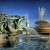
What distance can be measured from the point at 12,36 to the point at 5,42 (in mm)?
555

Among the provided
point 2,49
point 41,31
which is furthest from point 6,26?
point 41,31

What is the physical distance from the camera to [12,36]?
29.6 ft

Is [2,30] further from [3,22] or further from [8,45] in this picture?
[8,45]

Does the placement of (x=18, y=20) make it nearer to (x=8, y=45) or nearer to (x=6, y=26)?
(x=6, y=26)

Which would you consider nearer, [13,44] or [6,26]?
[13,44]

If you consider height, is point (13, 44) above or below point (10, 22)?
below

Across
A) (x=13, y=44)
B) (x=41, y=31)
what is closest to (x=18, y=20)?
(x=13, y=44)

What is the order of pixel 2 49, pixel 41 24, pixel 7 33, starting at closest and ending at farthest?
pixel 2 49 < pixel 7 33 < pixel 41 24

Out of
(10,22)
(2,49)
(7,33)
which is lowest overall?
(2,49)

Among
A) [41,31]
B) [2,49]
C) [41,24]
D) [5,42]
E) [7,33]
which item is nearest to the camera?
[2,49]

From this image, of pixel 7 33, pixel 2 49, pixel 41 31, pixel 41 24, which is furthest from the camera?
pixel 41 24

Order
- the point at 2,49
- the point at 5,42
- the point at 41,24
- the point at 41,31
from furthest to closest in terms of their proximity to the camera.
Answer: the point at 41,24 < the point at 41,31 < the point at 5,42 < the point at 2,49

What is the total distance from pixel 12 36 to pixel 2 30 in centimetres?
115

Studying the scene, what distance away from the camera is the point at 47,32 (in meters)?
21.0
